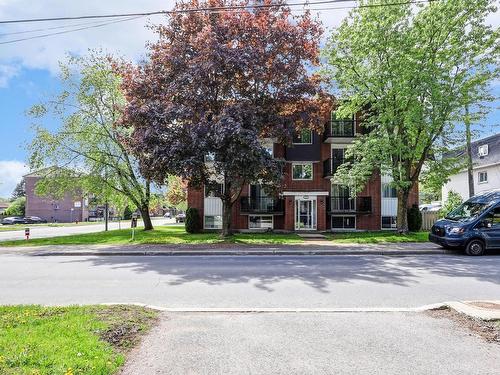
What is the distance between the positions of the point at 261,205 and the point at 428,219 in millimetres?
12658

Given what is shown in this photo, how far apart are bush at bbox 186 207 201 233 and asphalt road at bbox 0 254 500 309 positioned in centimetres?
1417

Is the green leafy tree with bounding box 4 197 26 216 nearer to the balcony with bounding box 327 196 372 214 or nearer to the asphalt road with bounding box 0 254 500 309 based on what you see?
the balcony with bounding box 327 196 372 214

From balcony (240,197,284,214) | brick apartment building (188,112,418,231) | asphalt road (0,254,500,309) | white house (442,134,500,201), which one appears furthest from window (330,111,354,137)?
asphalt road (0,254,500,309)

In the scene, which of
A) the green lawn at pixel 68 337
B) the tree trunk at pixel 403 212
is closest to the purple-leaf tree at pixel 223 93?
the tree trunk at pixel 403 212

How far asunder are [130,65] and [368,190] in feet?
60.0

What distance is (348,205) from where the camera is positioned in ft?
Answer: 99.9

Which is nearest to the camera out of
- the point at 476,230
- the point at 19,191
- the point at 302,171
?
the point at 476,230

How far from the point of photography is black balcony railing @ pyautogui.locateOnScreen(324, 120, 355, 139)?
29594 mm

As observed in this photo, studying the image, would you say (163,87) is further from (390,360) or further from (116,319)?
(390,360)

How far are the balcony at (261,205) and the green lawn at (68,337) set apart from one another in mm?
22860

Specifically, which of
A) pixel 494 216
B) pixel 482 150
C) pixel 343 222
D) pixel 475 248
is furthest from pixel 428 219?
pixel 475 248

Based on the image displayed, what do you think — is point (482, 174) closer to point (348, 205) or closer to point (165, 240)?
point (348, 205)

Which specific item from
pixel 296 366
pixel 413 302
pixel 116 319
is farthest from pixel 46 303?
pixel 413 302

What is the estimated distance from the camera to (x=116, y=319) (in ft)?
A: 19.4
